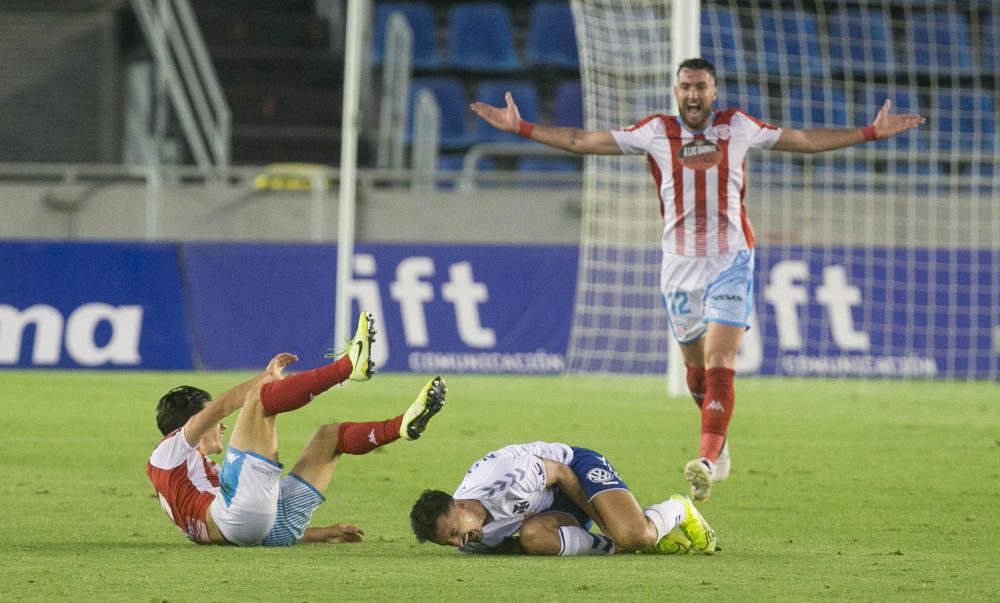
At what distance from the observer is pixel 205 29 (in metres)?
25.3

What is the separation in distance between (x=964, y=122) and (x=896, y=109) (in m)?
0.96

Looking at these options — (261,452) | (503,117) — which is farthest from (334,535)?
(503,117)

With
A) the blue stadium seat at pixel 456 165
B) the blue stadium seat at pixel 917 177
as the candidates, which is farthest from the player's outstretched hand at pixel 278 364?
the blue stadium seat at pixel 456 165

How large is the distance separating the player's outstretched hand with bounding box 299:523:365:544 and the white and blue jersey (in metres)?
0.59

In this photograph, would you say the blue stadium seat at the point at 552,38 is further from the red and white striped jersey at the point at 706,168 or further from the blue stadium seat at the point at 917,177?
the red and white striped jersey at the point at 706,168

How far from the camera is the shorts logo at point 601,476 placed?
6.64 meters

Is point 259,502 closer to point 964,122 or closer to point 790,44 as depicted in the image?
point 790,44

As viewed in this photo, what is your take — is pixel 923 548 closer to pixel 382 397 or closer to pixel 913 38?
pixel 382 397

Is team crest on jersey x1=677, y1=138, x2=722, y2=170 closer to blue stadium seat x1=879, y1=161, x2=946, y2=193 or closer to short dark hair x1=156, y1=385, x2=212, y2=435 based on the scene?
short dark hair x1=156, y1=385, x2=212, y2=435

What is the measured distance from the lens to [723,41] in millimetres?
22578

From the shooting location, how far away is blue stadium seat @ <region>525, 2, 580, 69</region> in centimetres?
2455

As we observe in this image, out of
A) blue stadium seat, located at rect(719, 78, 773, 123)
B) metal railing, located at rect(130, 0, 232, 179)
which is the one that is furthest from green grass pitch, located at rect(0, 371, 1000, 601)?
metal railing, located at rect(130, 0, 232, 179)

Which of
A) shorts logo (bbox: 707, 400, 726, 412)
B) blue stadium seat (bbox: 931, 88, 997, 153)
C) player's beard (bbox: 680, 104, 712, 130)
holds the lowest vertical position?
shorts logo (bbox: 707, 400, 726, 412)

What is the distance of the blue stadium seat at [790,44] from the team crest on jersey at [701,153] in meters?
13.2
